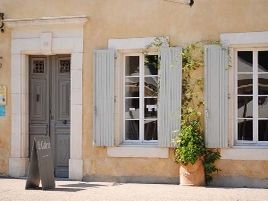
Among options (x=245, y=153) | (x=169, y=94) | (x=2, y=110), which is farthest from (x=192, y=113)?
(x=2, y=110)

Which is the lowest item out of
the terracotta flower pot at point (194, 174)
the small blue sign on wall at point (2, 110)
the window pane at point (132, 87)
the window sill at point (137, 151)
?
the terracotta flower pot at point (194, 174)

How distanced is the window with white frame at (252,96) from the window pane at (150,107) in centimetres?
156

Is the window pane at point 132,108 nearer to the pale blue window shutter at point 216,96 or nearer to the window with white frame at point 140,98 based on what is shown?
the window with white frame at point 140,98

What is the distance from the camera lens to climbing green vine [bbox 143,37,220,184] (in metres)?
9.61

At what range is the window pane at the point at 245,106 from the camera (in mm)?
9719

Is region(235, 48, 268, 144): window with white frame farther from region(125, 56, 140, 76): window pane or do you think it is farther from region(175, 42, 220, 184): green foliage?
region(125, 56, 140, 76): window pane

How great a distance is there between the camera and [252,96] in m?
9.69

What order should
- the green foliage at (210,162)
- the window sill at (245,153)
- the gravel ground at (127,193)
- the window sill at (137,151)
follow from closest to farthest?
the gravel ground at (127,193), the window sill at (245,153), the green foliage at (210,162), the window sill at (137,151)

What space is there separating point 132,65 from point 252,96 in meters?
2.39

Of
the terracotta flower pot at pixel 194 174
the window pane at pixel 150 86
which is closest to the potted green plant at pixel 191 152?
the terracotta flower pot at pixel 194 174

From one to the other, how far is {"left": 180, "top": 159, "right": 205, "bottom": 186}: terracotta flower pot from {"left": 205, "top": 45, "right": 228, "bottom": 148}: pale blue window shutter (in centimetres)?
41

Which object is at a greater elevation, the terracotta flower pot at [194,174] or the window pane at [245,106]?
the window pane at [245,106]

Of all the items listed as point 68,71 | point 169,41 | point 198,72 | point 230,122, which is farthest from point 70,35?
point 230,122

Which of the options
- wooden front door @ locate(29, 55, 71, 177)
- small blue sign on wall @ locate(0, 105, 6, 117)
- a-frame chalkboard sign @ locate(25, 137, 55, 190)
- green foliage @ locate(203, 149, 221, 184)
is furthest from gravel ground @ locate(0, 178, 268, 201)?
small blue sign on wall @ locate(0, 105, 6, 117)
